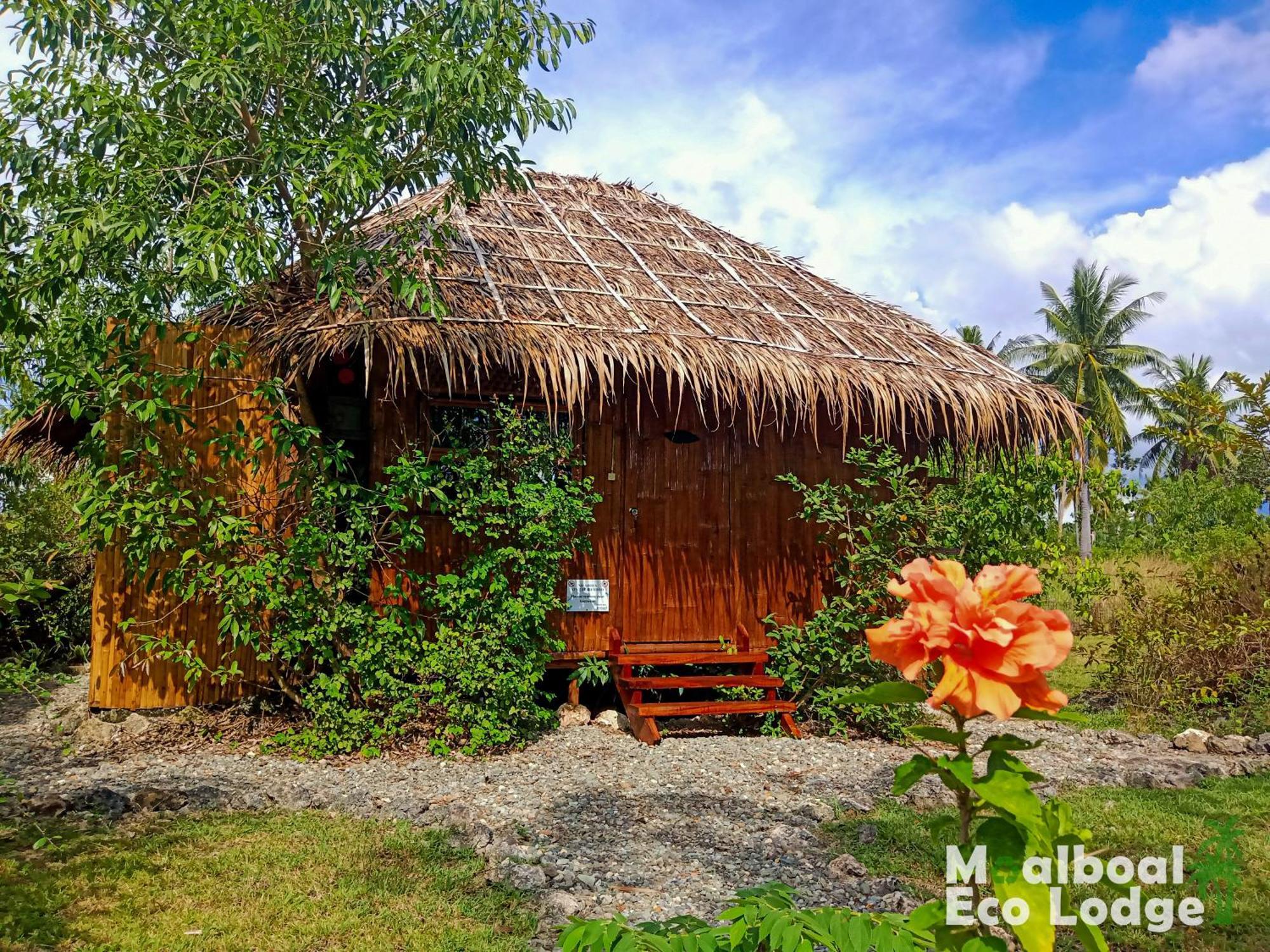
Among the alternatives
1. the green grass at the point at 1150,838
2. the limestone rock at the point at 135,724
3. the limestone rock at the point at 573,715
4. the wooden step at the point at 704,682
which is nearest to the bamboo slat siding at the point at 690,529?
the limestone rock at the point at 573,715

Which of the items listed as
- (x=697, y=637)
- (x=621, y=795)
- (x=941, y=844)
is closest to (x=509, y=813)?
(x=621, y=795)

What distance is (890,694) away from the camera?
114 centimetres

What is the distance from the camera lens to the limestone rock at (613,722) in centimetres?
630

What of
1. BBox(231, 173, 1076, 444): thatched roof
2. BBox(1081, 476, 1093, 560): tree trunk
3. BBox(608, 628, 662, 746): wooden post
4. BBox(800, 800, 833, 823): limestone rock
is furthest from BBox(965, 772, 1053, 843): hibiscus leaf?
BBox(1081, 476, 1093, 560): tree trunk

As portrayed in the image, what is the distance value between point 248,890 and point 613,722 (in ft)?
10.9

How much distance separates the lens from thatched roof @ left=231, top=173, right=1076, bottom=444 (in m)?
5.88

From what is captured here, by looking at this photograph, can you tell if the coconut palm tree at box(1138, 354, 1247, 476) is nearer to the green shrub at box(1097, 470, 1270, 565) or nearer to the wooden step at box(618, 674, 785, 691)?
the green shrub at box(1097, 470, 1270, 565)

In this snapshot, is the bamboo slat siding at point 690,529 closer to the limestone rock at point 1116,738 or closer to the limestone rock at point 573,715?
the limestone rock at point 573,715

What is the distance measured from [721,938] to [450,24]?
5.14 m

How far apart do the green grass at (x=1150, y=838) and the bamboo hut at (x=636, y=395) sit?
95.5 inches

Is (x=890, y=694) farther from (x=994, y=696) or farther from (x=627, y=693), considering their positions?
(x=627, y=693)

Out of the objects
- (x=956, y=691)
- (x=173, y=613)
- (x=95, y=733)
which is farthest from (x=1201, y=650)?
(x=95, y=733)

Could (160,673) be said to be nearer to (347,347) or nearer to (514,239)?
(347,347)

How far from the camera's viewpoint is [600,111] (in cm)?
580
